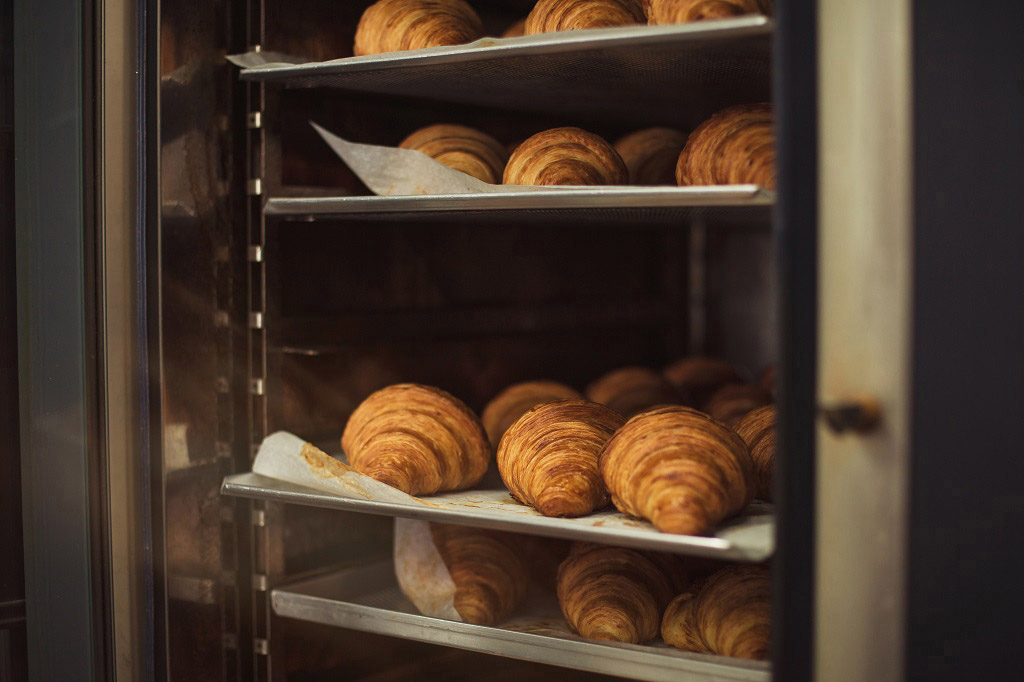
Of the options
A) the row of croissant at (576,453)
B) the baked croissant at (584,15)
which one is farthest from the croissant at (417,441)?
the baked croissant at (584,15)

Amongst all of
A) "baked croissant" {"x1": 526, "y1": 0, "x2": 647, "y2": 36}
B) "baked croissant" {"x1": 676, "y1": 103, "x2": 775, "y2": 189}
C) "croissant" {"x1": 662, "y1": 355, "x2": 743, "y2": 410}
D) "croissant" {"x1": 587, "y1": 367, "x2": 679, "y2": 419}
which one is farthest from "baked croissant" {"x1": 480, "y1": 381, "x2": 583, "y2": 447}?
"baked croissant" {"x1": 526, "y1": 0, "x2": 647, "y2": 36}

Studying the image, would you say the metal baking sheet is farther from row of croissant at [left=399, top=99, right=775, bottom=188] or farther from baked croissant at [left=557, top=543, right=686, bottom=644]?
row of croissant at [left=399, top=99, right=775, bottom=188]

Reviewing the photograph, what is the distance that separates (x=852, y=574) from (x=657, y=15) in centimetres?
75

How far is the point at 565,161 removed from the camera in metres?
1.43

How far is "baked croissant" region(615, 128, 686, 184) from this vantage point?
162cm

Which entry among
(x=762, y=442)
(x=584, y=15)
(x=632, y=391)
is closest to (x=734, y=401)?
(x=632, y=391)

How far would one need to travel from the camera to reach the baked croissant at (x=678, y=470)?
121 cm

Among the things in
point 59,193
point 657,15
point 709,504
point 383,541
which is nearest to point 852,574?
point 709,504

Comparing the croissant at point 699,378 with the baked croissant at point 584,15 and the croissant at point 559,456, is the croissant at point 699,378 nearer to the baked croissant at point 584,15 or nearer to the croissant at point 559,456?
the croissant at point 559,456

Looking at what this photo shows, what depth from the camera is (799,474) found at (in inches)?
40.0

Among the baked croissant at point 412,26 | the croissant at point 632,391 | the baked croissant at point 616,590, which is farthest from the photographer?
the croissant at point 632,391

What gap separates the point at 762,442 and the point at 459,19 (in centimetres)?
80

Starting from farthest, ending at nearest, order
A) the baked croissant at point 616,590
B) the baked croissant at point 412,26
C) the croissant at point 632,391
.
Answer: the croissant at point 632,391, the baked croissant at point 412,26, the baked croissant at point 616,590

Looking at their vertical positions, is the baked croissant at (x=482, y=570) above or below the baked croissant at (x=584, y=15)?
below
